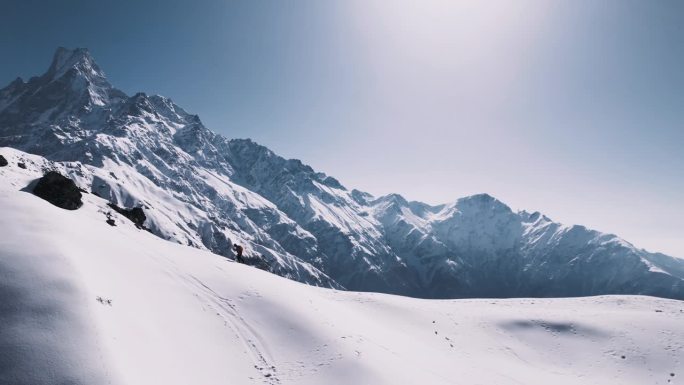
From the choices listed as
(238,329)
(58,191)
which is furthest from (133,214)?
(238,329)

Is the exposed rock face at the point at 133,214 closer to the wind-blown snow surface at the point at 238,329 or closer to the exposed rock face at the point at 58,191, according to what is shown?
the exposed rock face at the point at 58,191

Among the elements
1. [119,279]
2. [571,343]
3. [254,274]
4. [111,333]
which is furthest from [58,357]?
[571,343]

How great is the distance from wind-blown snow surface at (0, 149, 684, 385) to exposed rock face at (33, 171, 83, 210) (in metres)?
1.36

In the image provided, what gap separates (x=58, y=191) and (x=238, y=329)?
1151 inches

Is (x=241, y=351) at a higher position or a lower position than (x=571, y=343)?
lower

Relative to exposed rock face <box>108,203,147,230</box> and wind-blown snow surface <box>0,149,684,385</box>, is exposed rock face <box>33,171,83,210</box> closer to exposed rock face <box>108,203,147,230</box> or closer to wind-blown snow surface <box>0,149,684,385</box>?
wind-blown snow surface <box>0,149,684,385</box>

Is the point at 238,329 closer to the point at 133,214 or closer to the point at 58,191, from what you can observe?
the point at 58,191

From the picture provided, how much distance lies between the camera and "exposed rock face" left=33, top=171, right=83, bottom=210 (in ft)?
122

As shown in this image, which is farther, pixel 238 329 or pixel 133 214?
pixel 133 214

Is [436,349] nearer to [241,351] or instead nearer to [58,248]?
[241,351]

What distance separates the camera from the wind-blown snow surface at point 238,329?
1399 cm

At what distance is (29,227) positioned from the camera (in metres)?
20.1

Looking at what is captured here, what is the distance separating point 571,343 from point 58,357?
119ft

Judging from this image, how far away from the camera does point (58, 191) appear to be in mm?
38125
